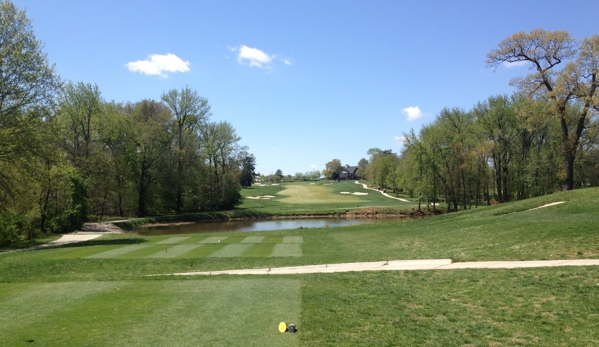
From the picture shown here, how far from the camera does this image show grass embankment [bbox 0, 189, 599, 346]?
20.1ft

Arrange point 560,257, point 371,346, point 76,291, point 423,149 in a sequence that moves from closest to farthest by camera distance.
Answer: point 371,346 < point 76,291 < point 560,257 < point 423,149

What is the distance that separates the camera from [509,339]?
5887 millimetres

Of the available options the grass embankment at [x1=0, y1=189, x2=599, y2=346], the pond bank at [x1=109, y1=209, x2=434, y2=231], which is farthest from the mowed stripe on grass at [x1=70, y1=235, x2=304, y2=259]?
the pond bank at [x1=109, y1=209, x2=434, y2=231]

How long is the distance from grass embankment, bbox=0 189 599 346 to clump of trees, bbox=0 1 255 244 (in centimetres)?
914

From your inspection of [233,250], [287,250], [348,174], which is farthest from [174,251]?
[348,174]

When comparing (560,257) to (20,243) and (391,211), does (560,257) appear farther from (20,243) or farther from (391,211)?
(391,211)

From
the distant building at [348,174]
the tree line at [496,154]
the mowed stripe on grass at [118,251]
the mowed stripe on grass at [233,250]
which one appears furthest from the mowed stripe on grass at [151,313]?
the distant building at [348,174]

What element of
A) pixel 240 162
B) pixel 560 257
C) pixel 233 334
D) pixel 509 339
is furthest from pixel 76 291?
pixel 240 162

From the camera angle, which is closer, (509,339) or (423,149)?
(509,339)

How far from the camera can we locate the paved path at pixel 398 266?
11.2 m

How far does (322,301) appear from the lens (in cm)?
834

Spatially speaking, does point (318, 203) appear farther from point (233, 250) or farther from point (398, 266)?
point (398, 266)

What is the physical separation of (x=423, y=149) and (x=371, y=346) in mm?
44713

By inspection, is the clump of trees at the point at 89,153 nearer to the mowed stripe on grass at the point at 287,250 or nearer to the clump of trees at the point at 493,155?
the mowed stripe on grass at the point at 287,250
